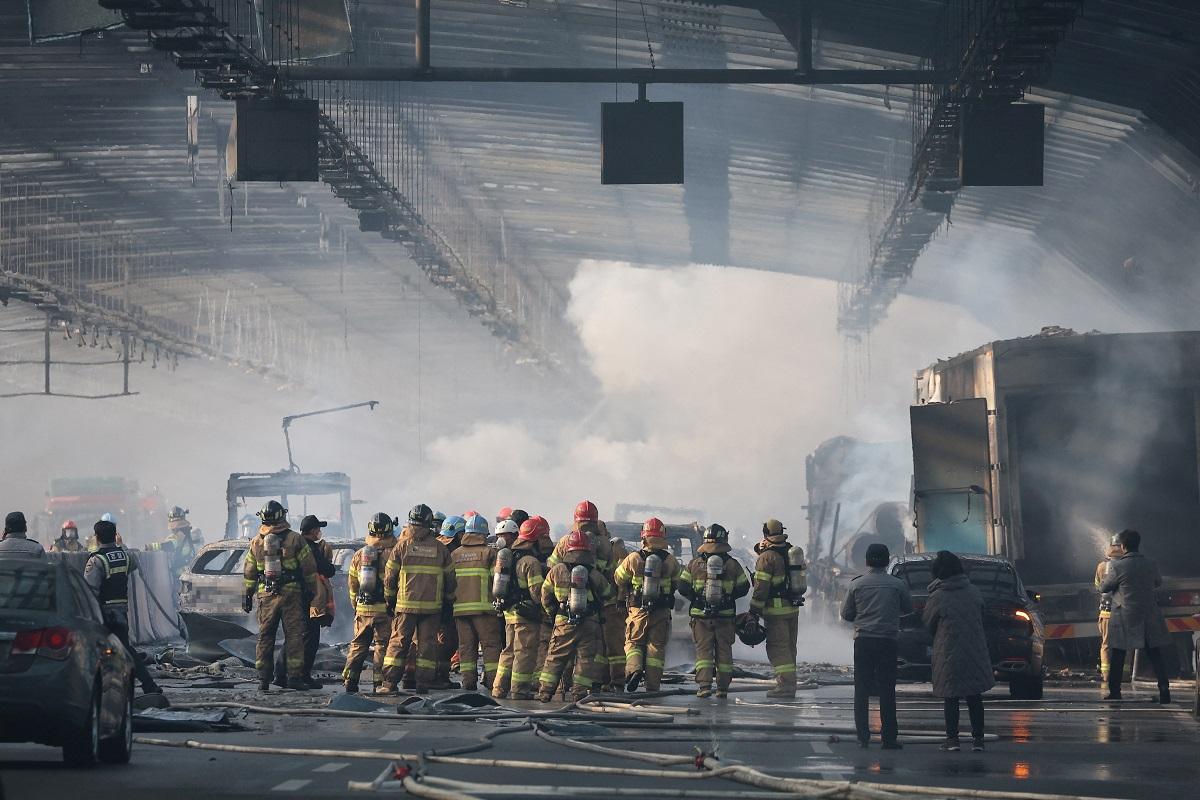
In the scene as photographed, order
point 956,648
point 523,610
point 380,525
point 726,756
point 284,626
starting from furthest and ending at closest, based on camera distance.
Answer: point 284,626 → point 380,525 → point 523,610 → point 956,648 → point 726,756

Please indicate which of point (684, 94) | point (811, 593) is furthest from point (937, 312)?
point (684, 94)

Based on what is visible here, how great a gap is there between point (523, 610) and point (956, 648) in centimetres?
545

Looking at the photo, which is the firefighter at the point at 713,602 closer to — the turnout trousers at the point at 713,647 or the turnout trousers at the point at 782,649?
the turnout trousers at the point at 713,647

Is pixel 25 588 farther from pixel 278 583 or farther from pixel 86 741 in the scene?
pixel 278 583

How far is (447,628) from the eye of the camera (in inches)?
782

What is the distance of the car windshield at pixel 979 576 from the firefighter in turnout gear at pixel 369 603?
16.9ft

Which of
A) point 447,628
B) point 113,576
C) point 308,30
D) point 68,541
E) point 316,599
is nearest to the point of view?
point 113,576

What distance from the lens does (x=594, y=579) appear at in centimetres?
1780

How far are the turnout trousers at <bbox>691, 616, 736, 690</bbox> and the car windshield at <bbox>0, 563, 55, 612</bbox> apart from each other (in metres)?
8.73

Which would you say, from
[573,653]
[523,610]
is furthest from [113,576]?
[573,653]

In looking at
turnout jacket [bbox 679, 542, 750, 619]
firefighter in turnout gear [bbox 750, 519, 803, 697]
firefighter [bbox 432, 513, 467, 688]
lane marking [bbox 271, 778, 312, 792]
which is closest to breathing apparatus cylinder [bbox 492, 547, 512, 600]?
firefighter [bbox 432, 513, 467, 688]

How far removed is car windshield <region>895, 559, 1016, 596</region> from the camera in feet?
63.8

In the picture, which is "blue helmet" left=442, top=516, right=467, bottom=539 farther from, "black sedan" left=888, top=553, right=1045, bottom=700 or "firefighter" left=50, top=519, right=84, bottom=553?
"firefighter" left=50, top=519, right=84, bottom=553

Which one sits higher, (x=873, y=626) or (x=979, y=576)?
(x=979, y=576)
